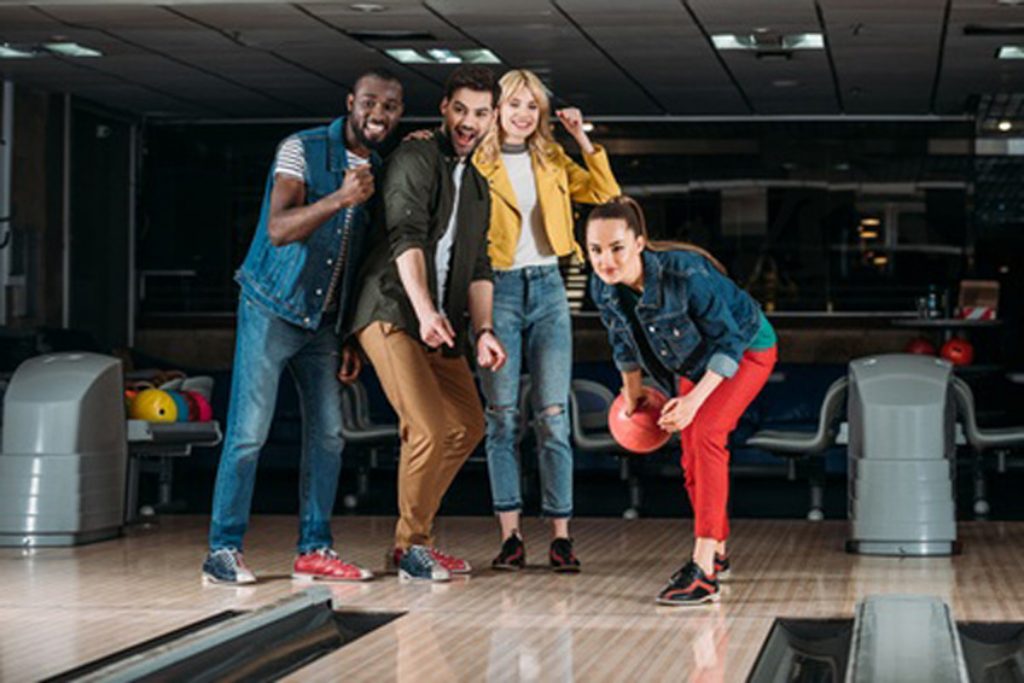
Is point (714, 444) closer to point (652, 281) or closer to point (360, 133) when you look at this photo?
point (652, 281)

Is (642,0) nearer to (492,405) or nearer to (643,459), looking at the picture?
(643,459)

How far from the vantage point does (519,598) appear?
555cm

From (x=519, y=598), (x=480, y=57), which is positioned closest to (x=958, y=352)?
(x=480, y=57)

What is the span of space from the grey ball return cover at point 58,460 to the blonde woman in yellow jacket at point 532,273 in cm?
183

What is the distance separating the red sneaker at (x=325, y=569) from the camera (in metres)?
5.92

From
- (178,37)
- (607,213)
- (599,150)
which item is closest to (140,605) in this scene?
(607,213)

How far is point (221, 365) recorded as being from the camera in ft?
46.3

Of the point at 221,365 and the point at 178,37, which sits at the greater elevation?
the point at 178,37

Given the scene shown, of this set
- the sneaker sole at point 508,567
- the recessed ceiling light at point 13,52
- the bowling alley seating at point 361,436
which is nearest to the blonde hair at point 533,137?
the sneaker sole at point 508,567

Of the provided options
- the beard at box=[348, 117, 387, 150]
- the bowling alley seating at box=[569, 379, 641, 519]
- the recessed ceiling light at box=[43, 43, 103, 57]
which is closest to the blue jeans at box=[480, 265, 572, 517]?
the beard at box=[348, 117, 387, 150]

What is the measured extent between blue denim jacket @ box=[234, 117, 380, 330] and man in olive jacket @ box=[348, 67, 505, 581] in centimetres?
→ 13

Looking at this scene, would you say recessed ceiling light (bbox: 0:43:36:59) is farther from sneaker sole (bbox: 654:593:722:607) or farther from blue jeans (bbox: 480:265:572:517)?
sneaker sole (bbox: 654:593:722:607)

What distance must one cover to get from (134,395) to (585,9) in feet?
9.35

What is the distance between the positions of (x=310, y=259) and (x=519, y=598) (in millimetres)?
1227
